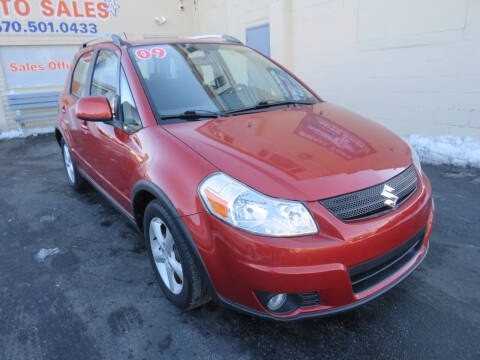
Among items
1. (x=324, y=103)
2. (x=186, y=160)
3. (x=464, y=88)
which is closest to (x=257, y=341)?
(x=186, y=160)

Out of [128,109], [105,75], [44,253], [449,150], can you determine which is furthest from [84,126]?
[449,150]

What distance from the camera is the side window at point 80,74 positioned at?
3873 mm

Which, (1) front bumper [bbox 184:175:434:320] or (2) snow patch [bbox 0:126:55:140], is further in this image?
(2) snow patch [bbox 0:126:55:140]

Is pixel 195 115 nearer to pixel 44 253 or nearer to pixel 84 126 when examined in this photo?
pixel 84 126

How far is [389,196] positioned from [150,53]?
2111 mm

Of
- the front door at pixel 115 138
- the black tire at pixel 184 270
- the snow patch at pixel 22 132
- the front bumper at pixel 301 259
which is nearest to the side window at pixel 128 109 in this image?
the front door at pixel 115 138

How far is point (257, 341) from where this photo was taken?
2145 millimetres

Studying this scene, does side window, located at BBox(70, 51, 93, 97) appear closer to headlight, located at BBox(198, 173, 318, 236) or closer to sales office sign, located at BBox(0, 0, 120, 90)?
headlight, located at BBox(198, 173, 318, 236)

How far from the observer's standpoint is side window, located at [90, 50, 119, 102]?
302 cm

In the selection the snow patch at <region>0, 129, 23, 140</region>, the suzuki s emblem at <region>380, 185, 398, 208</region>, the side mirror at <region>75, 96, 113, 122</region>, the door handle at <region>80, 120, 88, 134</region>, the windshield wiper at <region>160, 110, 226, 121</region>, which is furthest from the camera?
the snow patch at <region>0, 129, 23, 140</region>

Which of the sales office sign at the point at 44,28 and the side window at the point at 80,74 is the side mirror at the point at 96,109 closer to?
the side window at the point at 80,74

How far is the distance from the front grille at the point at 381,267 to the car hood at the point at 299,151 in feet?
1.27

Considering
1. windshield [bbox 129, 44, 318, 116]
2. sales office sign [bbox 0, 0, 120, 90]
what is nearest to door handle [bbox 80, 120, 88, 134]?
windshield [bbox 129, 44, 318, 116]

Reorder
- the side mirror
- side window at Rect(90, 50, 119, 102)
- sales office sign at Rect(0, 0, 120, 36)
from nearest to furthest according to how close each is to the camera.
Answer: the side mirror < side window at Rect(90, 50, 119, 102) < sales office sign at Rect(0, 0, 120, 36)
